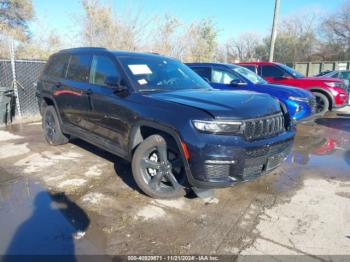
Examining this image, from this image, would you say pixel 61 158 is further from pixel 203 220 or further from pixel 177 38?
pixel 177 38

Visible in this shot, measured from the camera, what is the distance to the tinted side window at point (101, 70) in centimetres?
433

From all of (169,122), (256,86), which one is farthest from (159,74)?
(256,86)

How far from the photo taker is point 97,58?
15.4 feet

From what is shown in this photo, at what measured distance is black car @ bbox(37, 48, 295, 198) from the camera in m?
3.19

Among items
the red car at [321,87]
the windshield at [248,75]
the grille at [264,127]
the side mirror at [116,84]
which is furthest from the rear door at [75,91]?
the red car at [321,87]

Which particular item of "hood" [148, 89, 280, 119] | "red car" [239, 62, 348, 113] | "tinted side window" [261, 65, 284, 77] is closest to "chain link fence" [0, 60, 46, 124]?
"hood" [148, 89, 280, 119]

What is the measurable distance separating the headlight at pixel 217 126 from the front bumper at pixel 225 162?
96mm

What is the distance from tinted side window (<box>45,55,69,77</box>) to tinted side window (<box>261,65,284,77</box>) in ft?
22.0

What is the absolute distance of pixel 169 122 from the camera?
3381mm

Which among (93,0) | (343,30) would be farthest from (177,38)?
(343,30)

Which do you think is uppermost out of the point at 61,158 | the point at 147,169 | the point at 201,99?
the point at 201,99

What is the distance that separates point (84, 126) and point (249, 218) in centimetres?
294

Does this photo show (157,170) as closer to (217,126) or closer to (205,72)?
(217,126)

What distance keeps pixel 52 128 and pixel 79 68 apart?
1612 mm
